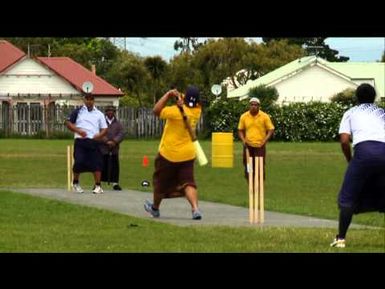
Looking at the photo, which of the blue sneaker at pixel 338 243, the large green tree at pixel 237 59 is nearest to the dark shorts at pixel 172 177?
the blue sneaker at pixel 338 243

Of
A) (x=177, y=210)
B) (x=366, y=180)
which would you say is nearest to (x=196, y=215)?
(x=177, y=210)

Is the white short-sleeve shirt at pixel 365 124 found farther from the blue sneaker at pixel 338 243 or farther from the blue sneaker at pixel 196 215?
the blue sneaker at pixel 196 215

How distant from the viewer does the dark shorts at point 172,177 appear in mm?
12672

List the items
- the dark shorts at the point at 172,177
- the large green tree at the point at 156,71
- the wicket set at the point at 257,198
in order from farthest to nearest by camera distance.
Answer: the large green tree at the point at 156,71, the dark shorts at the point at 172,177, the wicket set at the point at 257,198

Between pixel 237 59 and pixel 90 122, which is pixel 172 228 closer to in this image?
pixel 90 122

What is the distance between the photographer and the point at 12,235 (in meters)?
10.5

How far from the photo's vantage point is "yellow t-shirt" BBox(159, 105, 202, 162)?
41.1 feet

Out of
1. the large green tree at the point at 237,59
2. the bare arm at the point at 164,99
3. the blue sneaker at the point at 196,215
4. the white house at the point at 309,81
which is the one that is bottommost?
the blue sneaker at the point at 196,215

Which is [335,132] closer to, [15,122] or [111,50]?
[15,122]

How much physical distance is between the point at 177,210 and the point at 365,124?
4.96 meters

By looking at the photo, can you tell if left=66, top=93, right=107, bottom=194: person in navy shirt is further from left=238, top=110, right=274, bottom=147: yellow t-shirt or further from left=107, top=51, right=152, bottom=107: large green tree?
left=107, top=51, right=152, bottom=107: large green tree

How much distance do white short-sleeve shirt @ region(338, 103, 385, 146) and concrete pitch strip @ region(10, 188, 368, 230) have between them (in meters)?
2.48

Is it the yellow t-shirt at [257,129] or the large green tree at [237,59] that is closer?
the yellow t-shirt at [257,129]

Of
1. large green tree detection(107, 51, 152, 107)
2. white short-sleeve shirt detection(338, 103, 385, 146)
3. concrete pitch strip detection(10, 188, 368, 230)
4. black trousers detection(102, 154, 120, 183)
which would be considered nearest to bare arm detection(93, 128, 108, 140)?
concrete pitch strip detection(10, 188, 368, 230)
